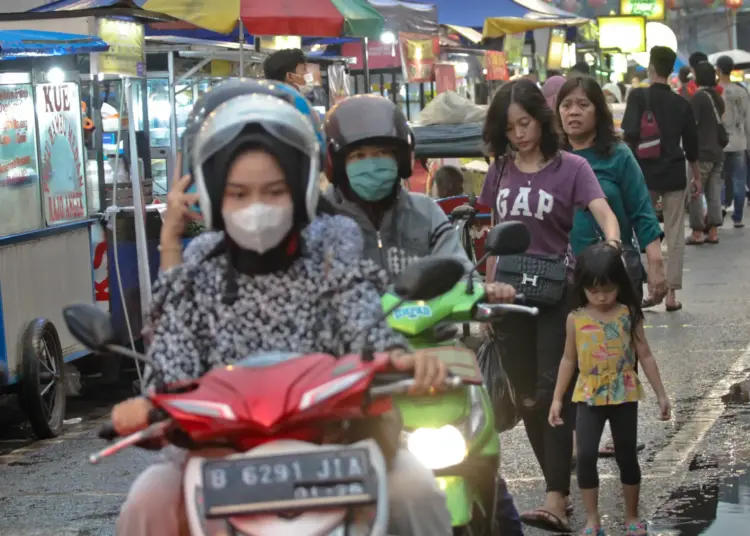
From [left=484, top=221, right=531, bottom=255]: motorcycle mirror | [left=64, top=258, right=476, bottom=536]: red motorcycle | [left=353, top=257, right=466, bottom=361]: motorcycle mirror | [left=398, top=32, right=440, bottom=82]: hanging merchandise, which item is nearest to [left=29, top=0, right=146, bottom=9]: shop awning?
[left=484, top=221, right=531, bottom=255]: motorcycle mirror

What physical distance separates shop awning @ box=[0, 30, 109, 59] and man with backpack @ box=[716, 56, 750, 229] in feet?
40.1

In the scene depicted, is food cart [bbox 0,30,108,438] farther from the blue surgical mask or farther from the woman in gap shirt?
the blue surgical mask

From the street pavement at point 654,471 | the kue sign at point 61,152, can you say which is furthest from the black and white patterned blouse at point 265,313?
the kue sign at point 61,152

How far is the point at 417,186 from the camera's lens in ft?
57.4

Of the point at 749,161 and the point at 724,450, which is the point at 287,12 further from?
the point at 749,161

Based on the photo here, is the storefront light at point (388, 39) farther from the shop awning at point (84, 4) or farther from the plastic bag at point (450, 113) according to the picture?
the shop awning at point (84, 4)

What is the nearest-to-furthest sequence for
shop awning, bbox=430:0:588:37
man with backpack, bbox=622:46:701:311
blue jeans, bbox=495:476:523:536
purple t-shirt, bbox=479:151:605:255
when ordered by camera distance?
blue jeans, bbox=495:476:523:536 < purple t-shirt, bbox=479:151:605:255 < man with backpack, bbox=622:46:701:311 < shop awning, bbox=430:0:588:37

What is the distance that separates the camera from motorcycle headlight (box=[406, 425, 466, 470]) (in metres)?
4.64

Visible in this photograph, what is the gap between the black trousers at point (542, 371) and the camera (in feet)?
21.7

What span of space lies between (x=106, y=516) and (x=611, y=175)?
293 centimetres

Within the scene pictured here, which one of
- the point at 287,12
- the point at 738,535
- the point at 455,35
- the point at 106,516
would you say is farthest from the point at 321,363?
the point at 455,35

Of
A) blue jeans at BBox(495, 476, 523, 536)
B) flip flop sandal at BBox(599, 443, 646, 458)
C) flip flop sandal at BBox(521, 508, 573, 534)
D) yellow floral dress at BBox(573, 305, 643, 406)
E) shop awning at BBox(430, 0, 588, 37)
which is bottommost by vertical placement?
flip flop sandal at BBox(599, 443, 646, 458)

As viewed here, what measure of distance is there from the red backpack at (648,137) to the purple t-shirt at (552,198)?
21.9 ft

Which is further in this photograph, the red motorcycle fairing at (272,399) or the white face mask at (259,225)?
the white face mask at (259,225)
